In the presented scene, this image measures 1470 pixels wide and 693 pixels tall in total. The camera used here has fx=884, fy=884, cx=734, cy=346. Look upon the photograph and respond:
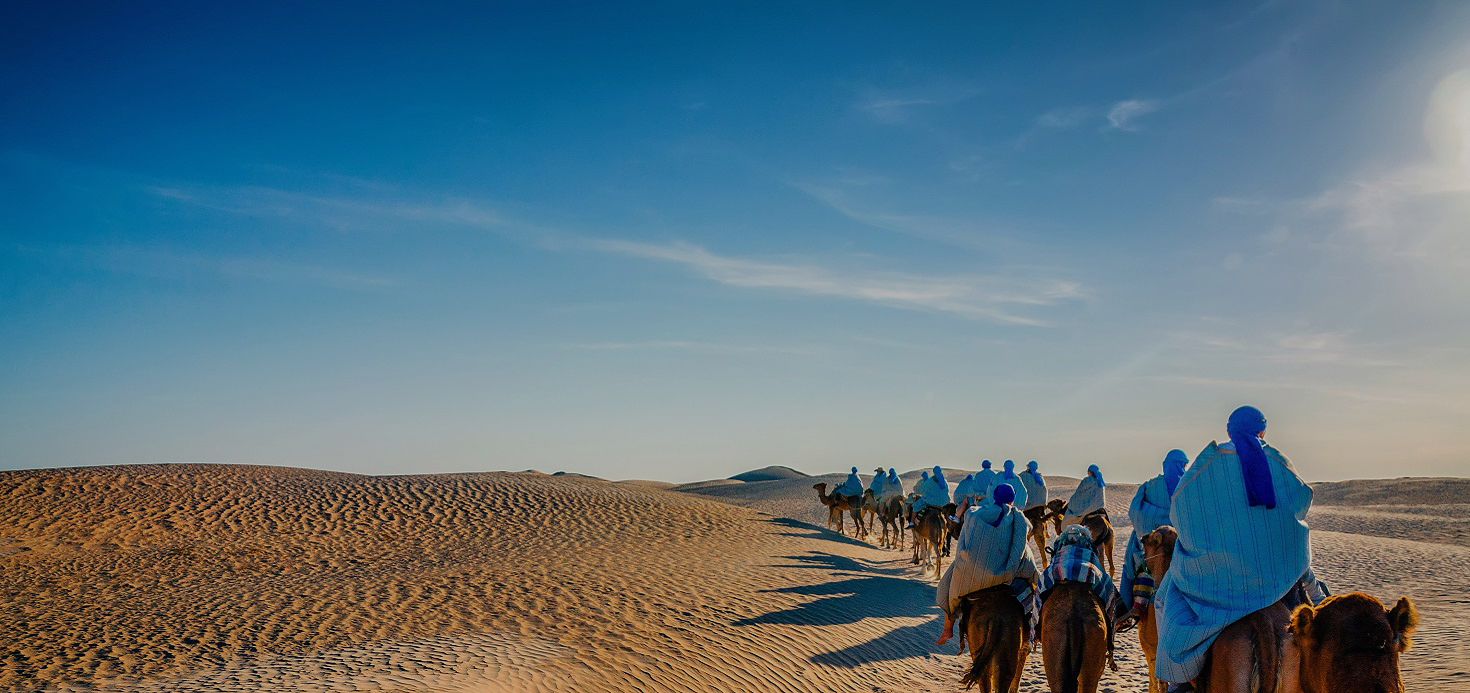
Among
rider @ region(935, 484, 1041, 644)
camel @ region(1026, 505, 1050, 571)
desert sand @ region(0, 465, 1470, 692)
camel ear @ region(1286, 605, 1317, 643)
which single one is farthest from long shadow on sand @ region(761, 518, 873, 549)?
camel ear @ region(1286, 605, 1317, 643)

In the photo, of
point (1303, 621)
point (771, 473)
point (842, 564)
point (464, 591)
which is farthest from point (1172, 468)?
point (771, 473)

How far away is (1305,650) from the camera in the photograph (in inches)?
171

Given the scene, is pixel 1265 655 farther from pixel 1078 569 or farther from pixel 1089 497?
pixel 1089 497

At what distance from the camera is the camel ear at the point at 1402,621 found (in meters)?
4.05

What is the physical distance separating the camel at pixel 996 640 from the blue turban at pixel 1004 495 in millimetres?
849

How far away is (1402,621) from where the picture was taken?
13.4 feet

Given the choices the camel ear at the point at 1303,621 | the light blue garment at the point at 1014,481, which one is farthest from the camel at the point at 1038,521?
the camel ear at the point at 1303,621

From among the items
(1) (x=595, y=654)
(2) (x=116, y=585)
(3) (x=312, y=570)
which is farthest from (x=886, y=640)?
(2) (x=116, y=585)

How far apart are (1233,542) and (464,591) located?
13.0 meters

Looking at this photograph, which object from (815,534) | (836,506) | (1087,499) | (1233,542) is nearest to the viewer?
(1233,542)

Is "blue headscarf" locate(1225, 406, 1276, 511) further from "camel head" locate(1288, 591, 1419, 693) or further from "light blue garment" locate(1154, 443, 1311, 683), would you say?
A: "camel head" locate(1288, 591, 1419, 693)

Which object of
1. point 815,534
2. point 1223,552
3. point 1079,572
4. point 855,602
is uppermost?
point 1223,552

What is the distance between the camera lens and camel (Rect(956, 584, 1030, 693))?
8734 millimetres

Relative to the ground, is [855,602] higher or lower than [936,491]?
lower
